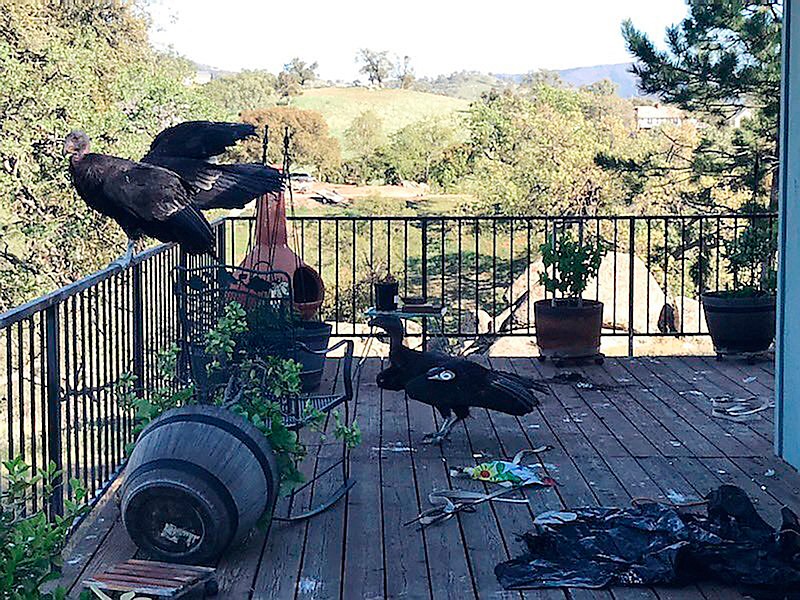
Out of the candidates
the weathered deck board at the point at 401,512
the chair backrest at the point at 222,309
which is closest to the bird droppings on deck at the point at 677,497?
the weathered deck board at the point at 401,512

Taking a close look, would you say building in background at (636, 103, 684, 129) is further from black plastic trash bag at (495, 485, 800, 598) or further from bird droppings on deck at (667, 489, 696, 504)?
black plastic trash bag at (495, 485, 800, 598)

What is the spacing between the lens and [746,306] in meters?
6.90

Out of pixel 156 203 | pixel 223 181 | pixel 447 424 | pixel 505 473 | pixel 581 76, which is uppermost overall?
pixel 581 76

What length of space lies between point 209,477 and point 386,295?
3.37 m

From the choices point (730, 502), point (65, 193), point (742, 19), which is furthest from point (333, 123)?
point (730, 502)

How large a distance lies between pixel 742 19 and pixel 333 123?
29.6 m

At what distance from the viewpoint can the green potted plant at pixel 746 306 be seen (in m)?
6.91

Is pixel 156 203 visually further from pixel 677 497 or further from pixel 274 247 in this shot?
pixel 677 497

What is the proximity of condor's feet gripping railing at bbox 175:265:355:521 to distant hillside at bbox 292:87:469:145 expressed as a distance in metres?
32.4

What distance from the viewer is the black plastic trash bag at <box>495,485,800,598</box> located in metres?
3.12

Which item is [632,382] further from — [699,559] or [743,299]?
[699,559]

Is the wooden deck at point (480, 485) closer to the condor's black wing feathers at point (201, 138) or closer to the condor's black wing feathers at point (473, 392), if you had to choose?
the condor's black wing feathers at point (473, 392)

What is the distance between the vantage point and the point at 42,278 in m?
15.4

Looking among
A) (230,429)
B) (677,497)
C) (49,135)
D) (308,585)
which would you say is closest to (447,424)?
(677,497)
